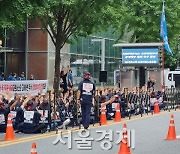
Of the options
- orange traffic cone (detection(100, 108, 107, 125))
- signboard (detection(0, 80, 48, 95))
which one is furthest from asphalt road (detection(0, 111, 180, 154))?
signboard (detection(0, 80, 48, 95))

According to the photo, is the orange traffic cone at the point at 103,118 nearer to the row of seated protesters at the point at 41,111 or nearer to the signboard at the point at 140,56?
the row of seated protesters at the point at 41,111

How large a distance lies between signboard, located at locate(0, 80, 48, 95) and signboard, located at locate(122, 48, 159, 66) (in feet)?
37.9

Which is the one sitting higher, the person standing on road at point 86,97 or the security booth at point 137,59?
the security booth at point 137,59

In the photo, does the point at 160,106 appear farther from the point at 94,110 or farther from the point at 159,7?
the point at 159,7

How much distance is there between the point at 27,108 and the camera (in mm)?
15508

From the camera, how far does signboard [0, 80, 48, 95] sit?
→ 1795cm

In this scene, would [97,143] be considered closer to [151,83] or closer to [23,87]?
[23,87]

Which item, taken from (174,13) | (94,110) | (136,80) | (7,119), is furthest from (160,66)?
(7,119)

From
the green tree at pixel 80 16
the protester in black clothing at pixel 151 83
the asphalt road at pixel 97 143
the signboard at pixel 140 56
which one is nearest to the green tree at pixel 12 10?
the asphalt road at pixel 97 143

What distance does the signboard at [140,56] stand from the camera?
29688 mm

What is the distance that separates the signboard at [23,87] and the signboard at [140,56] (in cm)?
1155

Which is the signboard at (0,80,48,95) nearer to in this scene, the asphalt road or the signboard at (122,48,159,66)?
the asphalt road

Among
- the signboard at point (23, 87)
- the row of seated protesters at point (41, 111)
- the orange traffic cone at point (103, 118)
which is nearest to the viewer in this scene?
the row of seated protesters at point (41, 111)

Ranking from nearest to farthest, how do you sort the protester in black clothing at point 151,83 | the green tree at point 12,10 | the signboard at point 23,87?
the green tree at point 12,10, the signboard at point 23,87, the protester in black clothing at point 151,83
